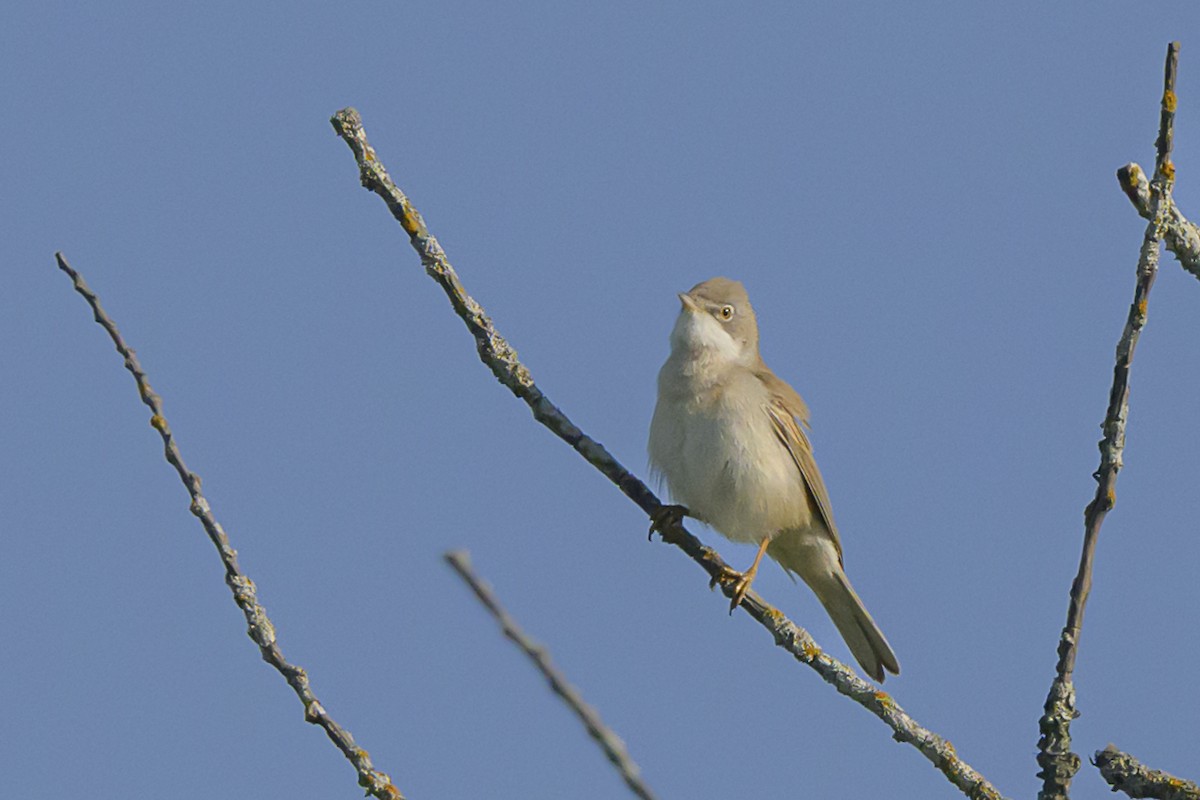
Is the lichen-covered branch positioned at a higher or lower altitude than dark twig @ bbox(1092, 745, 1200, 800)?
higher

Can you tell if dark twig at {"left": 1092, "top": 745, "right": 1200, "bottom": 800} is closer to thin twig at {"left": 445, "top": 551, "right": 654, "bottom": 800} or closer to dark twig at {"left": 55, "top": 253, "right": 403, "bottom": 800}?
dark twig at {"left": 55, "top": 253, "right": 403, "bottom": 800}

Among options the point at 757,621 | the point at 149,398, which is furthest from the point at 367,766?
the point at 757,621

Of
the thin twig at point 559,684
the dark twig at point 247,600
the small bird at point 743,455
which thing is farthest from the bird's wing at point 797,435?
the thin twig at point 559,684

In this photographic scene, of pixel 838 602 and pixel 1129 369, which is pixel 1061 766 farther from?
pixel 838 602

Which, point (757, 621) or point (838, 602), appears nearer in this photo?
point (757, 621)

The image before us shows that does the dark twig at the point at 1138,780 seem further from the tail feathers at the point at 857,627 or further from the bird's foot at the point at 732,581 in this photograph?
the tail feathers at the point at 857,627

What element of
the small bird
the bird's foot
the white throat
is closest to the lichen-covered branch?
the bird's foot
